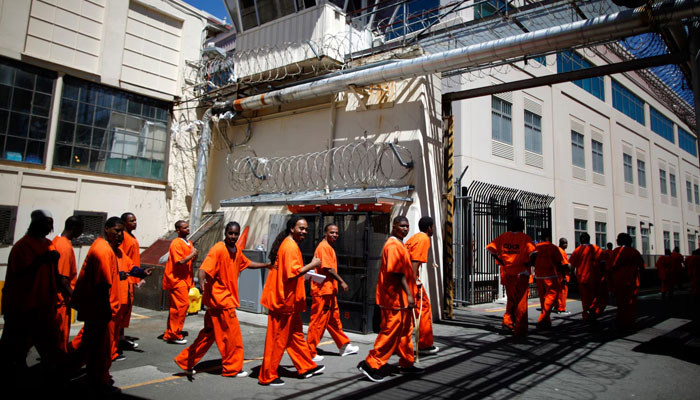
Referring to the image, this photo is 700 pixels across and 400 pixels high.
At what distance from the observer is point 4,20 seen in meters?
9.93

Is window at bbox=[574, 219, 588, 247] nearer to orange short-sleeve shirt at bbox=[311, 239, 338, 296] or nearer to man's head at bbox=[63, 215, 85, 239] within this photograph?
orange short-sleeve shirt at bbox=[311, 239, 338, 296]

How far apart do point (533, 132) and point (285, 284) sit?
1469 cm

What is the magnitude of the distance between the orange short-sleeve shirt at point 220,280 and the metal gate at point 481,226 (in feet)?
23.4

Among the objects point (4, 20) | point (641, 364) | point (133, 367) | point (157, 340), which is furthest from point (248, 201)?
point (641, 364)

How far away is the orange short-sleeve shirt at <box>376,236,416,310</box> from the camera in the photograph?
505 centimetres

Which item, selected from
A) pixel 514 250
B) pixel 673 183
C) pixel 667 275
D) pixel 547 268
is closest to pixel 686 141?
pixel 673 183

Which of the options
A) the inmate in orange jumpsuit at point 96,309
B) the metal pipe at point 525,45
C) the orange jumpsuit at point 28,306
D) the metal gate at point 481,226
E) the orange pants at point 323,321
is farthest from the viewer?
the metal gate at point 481,226

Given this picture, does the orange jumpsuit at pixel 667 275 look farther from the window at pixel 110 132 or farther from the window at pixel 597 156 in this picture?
the window at pixel 110 132

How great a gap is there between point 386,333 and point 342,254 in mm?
3301

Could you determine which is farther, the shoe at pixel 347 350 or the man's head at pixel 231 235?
the shoe at pixel 347 350

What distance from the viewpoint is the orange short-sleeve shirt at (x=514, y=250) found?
7.29m

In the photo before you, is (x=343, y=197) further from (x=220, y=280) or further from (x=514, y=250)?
(x=220, y=280)

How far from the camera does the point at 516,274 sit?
7.31 meters

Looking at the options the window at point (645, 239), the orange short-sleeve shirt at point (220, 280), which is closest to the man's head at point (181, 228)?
the orange short-sleeve shirt at point (220, 280)
